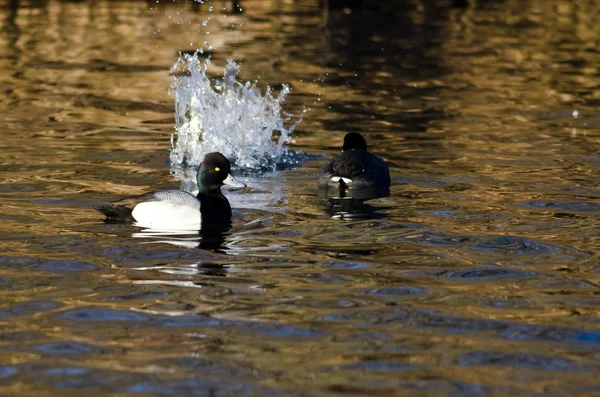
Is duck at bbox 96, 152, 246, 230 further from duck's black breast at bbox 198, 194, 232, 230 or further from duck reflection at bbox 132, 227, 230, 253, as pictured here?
duck reflection at bbox 132, 227, 230, 253

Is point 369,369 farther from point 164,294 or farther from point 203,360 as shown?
point 164,294

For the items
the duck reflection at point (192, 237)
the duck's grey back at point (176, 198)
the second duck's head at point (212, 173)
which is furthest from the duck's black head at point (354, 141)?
the duck reflection at point (192, 237)

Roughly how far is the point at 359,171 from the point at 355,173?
0.17ft

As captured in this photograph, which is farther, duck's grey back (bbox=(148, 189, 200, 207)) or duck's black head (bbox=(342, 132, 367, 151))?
duck's black head (bbox=(342, 132, 367, 151))

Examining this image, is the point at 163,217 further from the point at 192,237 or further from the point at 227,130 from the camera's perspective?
the point at 227,130

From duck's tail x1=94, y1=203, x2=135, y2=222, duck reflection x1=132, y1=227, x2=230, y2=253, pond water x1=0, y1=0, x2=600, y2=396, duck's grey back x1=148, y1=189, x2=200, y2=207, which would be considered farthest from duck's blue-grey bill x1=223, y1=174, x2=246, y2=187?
duck's tail x1=94, y1=203, x2=135, y2=222

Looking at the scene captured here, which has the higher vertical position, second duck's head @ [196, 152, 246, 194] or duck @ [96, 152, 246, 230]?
second duck's head @ [196, 152, 246, 194]

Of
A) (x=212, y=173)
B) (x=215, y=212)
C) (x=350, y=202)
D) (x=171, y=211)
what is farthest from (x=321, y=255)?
(x=350, y=202)

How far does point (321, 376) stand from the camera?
7359mm

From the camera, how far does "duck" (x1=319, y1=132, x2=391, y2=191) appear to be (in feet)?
44.8

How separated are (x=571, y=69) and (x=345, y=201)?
1506cm

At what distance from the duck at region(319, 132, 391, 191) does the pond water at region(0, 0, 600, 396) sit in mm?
298

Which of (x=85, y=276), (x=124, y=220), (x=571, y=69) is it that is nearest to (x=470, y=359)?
(x=85, y=276)

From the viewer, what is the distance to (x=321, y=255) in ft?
34.7
